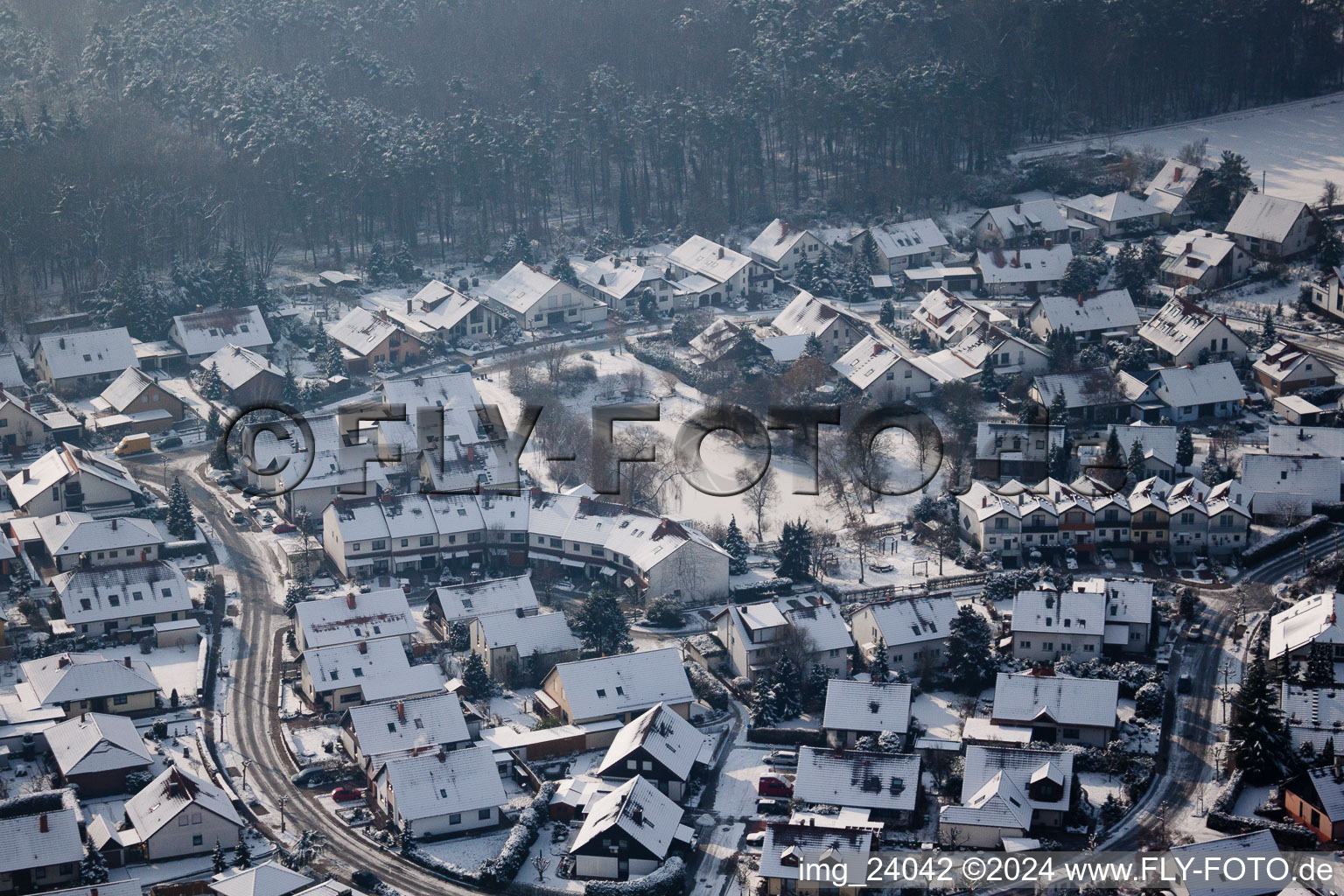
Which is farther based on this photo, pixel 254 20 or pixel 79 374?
pixel 254 20

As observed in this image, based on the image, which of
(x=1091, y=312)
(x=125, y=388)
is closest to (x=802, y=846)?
(x=1091, y=312)

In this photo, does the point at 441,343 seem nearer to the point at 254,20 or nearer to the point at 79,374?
the point at 79,374

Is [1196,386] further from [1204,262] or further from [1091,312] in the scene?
[1204,262]

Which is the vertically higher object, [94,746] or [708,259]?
[708,259]

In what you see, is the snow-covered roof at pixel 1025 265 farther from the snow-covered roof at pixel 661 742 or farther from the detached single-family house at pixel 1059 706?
the snow-covered roof at pixel 661 742

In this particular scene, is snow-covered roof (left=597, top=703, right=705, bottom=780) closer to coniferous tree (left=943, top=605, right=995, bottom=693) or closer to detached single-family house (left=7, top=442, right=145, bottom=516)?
coniferous tree (left=943, top=605, right=995, bottom=693)

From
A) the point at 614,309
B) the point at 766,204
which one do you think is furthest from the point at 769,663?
the point at 766,204

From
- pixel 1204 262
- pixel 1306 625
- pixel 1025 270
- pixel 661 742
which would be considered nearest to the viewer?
pixel 661 742
